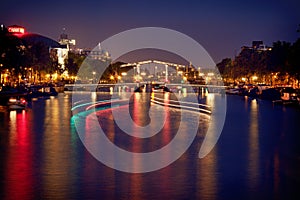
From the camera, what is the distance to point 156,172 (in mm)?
14031

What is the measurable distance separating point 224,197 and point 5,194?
14.6ft

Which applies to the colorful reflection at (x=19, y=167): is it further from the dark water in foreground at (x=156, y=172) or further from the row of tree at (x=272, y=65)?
the row of tree at (x=272, y=65)

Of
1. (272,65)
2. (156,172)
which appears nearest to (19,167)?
(156,172)

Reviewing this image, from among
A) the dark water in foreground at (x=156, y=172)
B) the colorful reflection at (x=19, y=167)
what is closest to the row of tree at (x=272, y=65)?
the dark water in foreground at (x=156, y=172)

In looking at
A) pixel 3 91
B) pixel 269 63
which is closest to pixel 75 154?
pixel 3 91

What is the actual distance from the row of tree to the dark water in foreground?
4624 centimetres

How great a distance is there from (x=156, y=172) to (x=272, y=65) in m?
87.7

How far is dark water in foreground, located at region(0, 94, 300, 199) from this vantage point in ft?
37.7

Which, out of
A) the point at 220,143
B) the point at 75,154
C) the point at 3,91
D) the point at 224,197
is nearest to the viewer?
the point at 224,197

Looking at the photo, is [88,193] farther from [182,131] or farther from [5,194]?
[182,131]

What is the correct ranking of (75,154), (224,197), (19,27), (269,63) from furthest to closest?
(19,27) < (269,63) < (75,154) < (224,197)

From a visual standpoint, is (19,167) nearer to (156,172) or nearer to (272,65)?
(156,172)

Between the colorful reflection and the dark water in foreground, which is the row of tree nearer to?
the dark water in foreground

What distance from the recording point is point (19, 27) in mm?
188625
